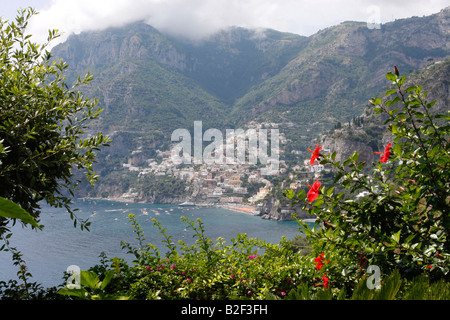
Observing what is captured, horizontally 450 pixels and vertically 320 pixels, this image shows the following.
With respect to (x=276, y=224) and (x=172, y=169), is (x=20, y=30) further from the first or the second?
(x=172, y=169)

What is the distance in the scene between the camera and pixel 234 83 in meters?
116

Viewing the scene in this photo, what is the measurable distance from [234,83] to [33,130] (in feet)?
383

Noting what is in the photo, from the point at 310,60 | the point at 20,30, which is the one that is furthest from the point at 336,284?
the point at 310,60

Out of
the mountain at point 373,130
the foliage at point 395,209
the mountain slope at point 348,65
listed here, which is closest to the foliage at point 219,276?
the foliage at point 395,209

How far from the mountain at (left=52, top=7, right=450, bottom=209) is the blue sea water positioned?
1188 cm

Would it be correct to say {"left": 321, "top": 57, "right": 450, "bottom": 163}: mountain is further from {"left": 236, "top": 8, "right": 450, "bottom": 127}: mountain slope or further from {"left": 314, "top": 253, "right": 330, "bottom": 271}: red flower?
{"left": 314, "top": 253, "right": 330, "bottom": 271}: red flower

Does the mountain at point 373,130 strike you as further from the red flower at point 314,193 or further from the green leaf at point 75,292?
the green leaf at point 75,292

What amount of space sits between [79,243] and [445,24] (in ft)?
366

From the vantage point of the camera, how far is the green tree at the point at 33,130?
2158mm

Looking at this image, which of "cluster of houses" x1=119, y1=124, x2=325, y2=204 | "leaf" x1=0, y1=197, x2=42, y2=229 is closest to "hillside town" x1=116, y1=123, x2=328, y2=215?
"cluster of houses" x1=119, y1=124, x2=325, y2=204

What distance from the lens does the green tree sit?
2.16 m

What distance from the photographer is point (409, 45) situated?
89.1 meters

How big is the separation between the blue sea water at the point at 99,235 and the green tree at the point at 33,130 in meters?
12.9

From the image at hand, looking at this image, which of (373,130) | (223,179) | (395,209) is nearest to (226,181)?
(223,179)
